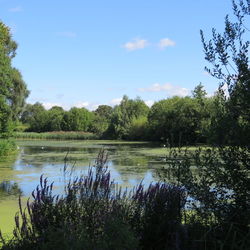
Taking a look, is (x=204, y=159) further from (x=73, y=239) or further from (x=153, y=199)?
(x=73, y=239)

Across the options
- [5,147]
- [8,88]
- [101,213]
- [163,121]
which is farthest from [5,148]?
[163,121]

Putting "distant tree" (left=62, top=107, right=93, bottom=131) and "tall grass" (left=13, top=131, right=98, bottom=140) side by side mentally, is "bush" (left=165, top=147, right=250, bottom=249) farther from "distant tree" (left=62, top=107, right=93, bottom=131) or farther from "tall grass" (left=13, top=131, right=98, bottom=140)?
"distant tree" (left=62, top=107, right=93, bottom=131)

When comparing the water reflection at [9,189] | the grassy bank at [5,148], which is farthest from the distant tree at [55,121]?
the water reflection at [9,189]

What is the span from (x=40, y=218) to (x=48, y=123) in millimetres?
74346

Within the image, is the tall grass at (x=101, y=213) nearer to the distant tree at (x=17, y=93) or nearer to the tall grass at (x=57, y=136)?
the distant tree at (x=17, y=93)

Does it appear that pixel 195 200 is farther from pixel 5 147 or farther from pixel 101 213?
pixel 5 147

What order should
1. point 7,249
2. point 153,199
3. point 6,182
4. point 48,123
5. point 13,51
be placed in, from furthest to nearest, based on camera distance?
point 48,123
point 13,51
point 6,182
point 153,199
point 7,249

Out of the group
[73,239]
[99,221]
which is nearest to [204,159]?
[99,221]

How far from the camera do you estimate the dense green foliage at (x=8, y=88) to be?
2122 centimetres

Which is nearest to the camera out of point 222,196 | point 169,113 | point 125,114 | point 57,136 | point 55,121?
point 222,196

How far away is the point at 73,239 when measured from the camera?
2.26 metres

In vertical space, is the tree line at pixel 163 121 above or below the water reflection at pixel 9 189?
above

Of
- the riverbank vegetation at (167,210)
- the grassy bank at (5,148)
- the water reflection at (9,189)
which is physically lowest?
the water reflection at (9,189)

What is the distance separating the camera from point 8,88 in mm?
28750
